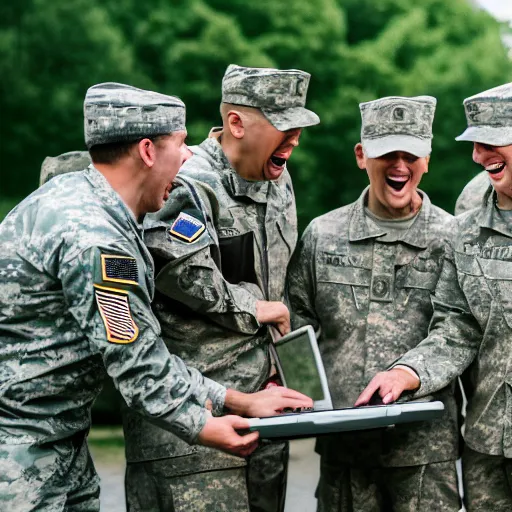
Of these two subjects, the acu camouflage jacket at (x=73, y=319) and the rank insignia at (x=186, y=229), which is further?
the rank insignia at (x=186, y=229)

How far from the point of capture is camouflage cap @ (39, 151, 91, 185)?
557cm

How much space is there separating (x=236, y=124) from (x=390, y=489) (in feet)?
5.46

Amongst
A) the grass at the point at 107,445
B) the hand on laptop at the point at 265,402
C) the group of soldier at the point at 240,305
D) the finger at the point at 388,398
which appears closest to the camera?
the group of soldier at the point at 240,305

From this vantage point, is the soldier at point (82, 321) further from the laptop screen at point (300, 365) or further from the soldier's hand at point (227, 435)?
the laptop screen at point (300, 365)

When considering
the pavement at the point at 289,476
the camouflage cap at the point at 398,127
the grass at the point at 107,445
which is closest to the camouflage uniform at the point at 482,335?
the camouflage cap at the point at 398,127

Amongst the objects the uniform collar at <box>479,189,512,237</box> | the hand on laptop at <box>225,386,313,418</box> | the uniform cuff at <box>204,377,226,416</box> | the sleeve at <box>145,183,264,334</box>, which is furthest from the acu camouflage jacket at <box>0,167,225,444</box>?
the uniform collar at <box>479,189,512,237</box>

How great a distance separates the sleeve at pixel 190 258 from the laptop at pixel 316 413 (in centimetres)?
27

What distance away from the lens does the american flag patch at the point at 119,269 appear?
155 inches

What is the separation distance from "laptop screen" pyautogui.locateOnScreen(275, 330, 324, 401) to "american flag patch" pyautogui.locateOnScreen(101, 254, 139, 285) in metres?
1.17

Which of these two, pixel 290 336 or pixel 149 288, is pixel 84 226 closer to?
pixel 149 288

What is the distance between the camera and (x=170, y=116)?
Answer: 14.3 ft

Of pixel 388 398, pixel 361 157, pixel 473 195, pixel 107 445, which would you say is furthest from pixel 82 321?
pixel 107 445

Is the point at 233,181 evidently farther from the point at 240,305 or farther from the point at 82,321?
the point at 82,321

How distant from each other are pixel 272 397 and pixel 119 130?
120 cm
